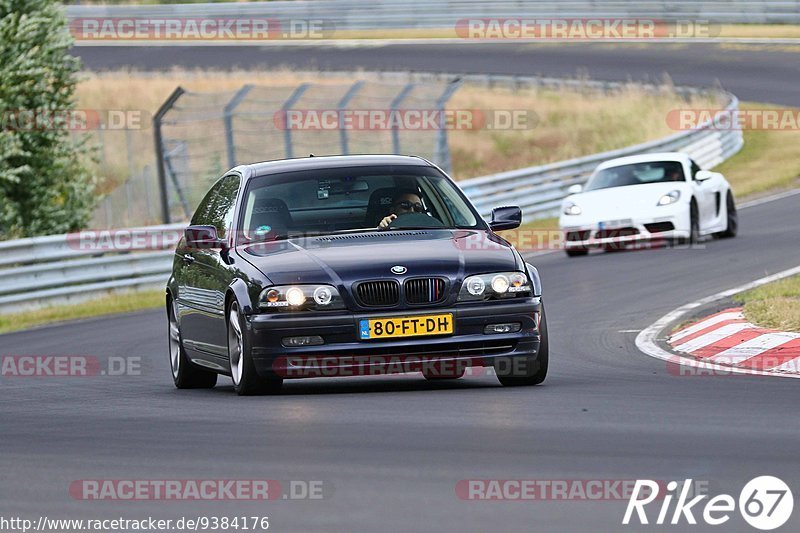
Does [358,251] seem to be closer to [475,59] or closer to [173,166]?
[173,166]

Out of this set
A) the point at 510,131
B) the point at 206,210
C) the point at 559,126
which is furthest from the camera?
the point at 510,131

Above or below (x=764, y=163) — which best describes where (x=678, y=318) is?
below

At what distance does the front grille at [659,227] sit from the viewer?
21.5 metres

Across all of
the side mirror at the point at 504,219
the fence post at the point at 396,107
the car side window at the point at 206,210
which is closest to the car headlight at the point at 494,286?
the side mirror at the point at 504,219

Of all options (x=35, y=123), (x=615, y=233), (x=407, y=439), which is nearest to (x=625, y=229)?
(x=615, y=233)

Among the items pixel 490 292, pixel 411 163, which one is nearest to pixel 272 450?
pixel 490 292

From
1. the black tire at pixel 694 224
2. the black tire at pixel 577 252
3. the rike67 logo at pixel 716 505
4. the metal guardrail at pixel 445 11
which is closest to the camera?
the rike67 logo at pixel 716 505

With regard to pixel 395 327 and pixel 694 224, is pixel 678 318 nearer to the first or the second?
pixel 395 327

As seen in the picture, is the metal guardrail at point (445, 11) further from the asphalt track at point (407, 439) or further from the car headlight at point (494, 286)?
the car headlight at point (494, 286)

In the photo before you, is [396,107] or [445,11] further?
[445,11]

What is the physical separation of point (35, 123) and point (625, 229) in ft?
30.6

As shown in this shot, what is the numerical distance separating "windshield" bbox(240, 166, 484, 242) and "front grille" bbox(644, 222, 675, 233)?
11063 mm

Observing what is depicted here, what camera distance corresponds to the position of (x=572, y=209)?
2189cm

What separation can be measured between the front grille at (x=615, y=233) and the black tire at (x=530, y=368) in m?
12.0
